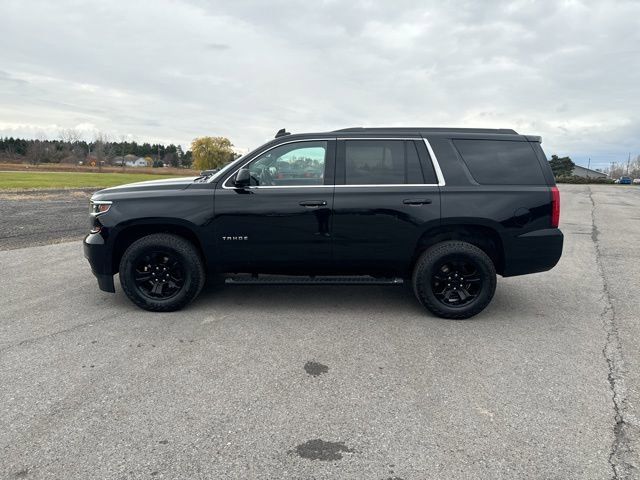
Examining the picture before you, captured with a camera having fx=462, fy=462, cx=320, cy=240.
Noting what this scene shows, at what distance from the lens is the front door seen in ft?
15.1

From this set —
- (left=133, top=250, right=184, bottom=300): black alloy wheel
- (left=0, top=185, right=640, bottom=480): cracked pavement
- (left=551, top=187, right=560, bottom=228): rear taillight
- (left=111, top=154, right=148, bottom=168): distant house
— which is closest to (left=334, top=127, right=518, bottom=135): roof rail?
(left=551, top=187, right=560, bottom=228): rear taillight

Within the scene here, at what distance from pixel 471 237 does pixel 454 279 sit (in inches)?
19.7

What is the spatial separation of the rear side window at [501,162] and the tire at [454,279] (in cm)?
75

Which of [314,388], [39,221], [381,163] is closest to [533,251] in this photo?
[381,163]

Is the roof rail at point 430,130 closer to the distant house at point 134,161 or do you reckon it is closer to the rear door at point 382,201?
the rear door at point 382,201

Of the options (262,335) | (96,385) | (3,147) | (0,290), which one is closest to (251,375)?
(262,335)

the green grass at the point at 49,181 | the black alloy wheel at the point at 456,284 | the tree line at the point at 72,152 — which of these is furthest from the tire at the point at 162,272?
the tree line at the point at 72,152

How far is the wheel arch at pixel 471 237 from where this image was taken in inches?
185

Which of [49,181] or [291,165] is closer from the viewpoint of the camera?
[291,165]

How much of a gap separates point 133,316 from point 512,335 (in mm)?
3700

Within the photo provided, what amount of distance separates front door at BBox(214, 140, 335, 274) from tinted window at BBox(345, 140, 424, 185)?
20 cm

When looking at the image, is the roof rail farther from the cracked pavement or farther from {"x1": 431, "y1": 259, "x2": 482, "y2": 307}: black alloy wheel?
the cracked pavement

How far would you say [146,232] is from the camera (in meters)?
4.88

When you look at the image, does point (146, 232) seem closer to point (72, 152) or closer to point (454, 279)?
point (454, 279)
